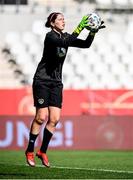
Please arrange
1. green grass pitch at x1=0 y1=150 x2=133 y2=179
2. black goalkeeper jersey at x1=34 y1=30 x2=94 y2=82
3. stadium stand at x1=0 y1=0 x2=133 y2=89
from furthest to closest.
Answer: stadium stand at x1=0 y1=0 x2=133 y2=89 → black goalkeeper jersey at x1=34 y1=30 x2=94 y2=82 → green grass pitch at x1=0 y1=150 x2=133 y2=179

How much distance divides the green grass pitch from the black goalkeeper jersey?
1174 millimetres

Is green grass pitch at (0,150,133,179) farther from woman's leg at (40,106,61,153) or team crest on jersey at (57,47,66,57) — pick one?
team crest on jersey at (57,47,66,57)

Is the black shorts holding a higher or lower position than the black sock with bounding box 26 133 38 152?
higher

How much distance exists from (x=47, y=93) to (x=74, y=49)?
9709 mm

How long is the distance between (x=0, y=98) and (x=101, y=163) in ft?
16.8

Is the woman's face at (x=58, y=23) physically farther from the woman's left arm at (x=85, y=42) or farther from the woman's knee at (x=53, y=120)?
the woman's knee at (x=53, y=120)

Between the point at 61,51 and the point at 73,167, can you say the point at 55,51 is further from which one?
the point at 73,167

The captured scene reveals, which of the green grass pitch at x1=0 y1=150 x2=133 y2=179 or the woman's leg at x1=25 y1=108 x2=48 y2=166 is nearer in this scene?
the green grass pitch at x1=0 y1=150 x2=133 y2=179

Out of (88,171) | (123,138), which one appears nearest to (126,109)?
(123,138)

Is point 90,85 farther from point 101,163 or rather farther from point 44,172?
point 44,172

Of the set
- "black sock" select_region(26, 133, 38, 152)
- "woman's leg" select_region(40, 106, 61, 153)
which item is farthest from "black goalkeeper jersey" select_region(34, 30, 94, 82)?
"black sock" select_region(26, 133, 38, 152)

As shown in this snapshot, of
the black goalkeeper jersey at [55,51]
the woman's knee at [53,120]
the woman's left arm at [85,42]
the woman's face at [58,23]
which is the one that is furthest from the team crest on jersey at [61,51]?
the woman's knee at [53,120]

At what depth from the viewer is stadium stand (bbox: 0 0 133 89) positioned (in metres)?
18.1

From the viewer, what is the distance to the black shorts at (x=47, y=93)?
902 cm
